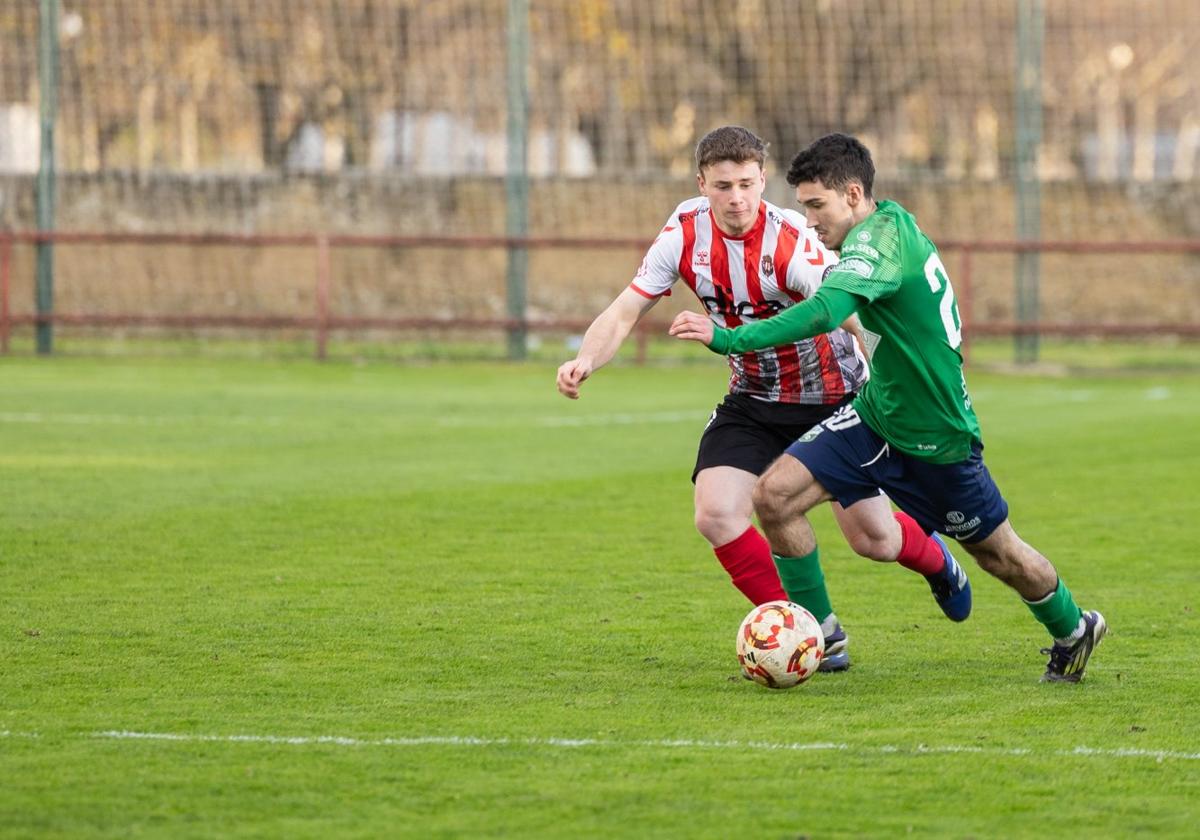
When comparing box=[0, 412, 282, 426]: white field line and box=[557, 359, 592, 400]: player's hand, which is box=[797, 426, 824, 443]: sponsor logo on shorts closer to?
box=[557, 359, 592, 400]: player's hand

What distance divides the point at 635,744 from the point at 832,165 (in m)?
2.05

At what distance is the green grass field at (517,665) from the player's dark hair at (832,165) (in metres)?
1.66

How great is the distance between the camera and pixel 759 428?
734 centimetres

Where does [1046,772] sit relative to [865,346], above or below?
below

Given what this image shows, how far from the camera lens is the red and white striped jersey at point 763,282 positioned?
712cm

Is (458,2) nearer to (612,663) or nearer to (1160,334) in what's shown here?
(1160,334)

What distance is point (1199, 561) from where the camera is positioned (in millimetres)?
9391

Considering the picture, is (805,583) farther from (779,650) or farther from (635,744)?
(635,744)

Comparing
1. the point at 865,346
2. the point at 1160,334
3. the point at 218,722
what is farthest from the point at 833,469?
the point at 1160,334

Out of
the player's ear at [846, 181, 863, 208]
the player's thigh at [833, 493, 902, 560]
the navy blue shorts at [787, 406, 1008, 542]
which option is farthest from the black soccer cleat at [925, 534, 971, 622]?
the player's ear at [846, 181, 863, 208]

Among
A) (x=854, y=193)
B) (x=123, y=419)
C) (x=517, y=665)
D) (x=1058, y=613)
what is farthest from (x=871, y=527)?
(x=123, y=419)

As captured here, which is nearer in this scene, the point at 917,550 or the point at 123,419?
the point at 917,550

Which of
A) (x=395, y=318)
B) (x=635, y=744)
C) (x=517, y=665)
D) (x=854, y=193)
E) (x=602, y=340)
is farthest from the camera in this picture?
(x=395, y=318)

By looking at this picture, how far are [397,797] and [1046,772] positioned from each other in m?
1.72
